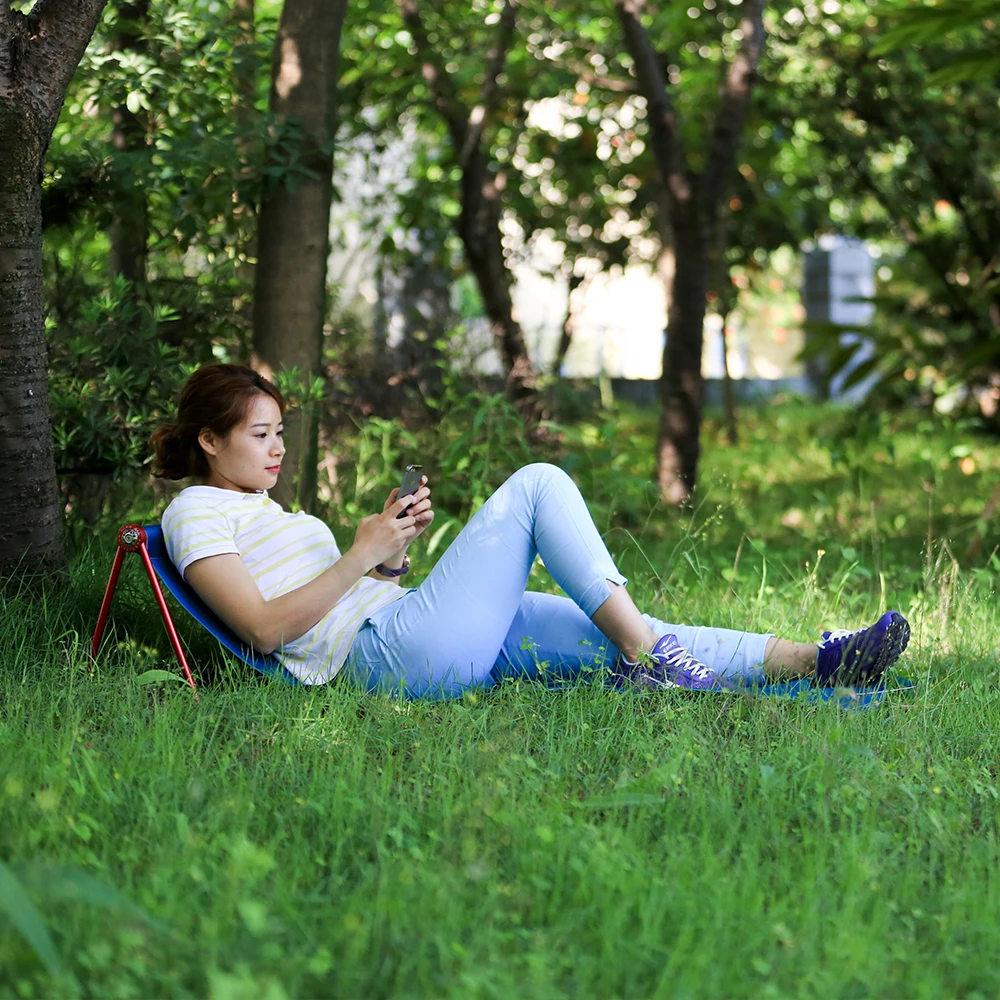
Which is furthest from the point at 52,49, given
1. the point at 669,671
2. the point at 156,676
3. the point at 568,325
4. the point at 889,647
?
the point at 568,325

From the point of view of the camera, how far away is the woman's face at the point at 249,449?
10.6ft

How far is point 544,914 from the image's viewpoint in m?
2.06

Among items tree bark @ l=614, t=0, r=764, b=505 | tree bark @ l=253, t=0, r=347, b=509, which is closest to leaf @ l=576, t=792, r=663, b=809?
tree bark @ l=253, t=0, r=347, b=509

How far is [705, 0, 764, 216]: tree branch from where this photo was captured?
662 centimetres

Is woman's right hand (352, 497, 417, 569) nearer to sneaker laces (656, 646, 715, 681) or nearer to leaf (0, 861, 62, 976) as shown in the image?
sneaker laces (656, 646, 715, 681)

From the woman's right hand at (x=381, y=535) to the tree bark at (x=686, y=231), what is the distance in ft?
12.2

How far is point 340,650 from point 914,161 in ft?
25.6

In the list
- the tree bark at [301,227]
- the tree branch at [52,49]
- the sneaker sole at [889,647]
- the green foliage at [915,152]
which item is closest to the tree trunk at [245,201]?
the tree bark at [301,227]

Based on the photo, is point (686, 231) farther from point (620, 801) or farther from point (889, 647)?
point (620, 801)

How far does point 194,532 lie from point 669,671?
4.01ft

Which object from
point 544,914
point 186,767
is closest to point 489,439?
point 186,767

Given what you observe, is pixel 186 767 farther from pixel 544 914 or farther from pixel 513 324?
pixel 513 324

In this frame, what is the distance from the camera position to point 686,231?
6.81 meters

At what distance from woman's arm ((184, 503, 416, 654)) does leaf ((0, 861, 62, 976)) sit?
Result: 48.2 inches
